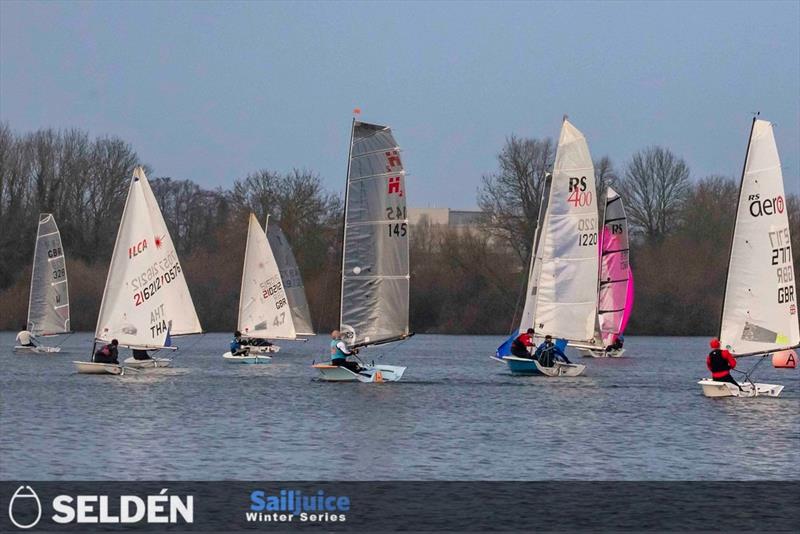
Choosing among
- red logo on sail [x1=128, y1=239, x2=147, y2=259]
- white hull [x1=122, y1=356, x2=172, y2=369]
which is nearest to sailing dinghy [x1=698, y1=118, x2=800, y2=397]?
red logo on sail [x1=128, y1=239, x2=147, y2=259]

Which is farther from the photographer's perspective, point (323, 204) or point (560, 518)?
point (323, 204)

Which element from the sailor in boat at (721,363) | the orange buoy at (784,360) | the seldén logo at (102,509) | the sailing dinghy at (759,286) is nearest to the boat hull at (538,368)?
the sailing dinghy at (759,286)

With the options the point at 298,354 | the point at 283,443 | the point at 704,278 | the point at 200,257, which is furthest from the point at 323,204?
the point at 283,443

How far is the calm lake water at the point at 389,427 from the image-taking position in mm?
18578

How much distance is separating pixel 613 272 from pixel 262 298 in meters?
13.0

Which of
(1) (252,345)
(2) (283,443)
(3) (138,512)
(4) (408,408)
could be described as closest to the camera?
(3) (138,512)

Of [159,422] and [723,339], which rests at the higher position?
[723,339]

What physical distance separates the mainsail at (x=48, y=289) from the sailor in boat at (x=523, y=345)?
2377cm

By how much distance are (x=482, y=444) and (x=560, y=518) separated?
7347 mm

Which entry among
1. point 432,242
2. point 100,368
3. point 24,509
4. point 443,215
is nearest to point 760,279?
point 100,368

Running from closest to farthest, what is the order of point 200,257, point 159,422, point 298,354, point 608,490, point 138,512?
point 138,512, point 608,490, point 159,422, point 298,354, point 200,257

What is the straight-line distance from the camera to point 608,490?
16.6 meters

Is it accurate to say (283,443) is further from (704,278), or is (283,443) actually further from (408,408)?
(704,278)

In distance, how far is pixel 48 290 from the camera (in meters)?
Result: 54.2
